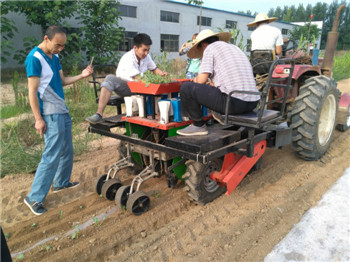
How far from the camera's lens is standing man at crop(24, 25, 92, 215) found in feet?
9.94

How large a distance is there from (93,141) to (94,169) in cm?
138

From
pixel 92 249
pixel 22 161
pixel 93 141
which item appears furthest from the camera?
pixel 93 141

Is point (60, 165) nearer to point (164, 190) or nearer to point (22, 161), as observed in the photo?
point (22, 161)

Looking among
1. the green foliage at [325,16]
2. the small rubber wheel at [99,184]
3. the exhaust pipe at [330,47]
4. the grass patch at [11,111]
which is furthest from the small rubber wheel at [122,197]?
the green foliage at [325,16]

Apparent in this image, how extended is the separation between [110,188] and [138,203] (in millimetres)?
514

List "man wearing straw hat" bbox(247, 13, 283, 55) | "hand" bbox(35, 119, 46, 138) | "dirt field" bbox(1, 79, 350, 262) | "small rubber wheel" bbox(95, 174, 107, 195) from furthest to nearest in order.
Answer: "man wearing straw hat" bbox(247, 13, 283, 55) < "small rubber wheel" bbox(95, 174, 107, 195) < "hand" bbox(35, 119, 46, 138) < "dirt field" bbox(1, 79, 350, 262)

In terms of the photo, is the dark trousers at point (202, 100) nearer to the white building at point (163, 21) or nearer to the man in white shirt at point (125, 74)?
the man in white shirt at point (125, 74)

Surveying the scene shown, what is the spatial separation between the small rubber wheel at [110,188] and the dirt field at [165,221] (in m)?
0.08

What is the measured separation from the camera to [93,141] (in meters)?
Answer: 5.46

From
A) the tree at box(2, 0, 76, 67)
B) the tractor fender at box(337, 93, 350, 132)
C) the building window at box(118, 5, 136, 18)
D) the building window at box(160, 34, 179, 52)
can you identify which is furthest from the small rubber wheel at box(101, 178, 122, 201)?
the building window at box(160, 34, 179, 52)

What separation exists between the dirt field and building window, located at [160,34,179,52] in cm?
1805

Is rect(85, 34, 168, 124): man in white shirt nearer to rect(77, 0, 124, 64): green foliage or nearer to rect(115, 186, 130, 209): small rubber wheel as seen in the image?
rect(115, 186, 130, 209): small rubber wheel

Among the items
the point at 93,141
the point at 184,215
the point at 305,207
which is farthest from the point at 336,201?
the point at 93,141

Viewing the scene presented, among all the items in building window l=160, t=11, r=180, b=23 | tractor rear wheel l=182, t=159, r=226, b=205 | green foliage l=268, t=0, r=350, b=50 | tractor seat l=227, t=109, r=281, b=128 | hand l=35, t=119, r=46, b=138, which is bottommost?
tractor rear wheel l=182, t=159, r=226, b=205
